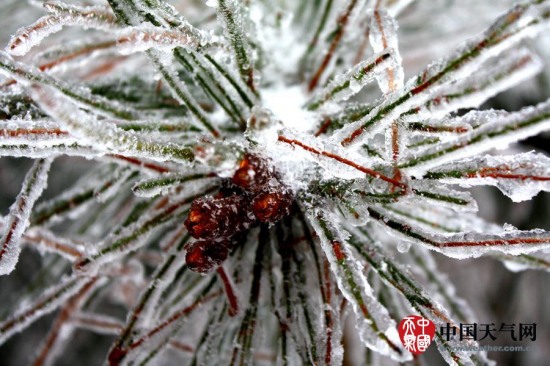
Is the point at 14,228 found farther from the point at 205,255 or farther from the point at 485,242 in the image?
the point at 485,242

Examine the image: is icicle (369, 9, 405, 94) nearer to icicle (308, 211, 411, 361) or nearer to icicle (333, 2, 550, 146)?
icicle (333, 2, 550, 146)

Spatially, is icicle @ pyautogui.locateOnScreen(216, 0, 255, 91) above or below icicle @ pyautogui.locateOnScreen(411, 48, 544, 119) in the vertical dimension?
above

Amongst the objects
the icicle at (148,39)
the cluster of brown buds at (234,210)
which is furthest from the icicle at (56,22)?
the cluster of brown buds at (234,210)

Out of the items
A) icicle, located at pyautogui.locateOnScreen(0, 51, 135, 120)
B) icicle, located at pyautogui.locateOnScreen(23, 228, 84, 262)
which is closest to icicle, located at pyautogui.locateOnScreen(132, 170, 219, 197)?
icicle, located at pyautogui.locateOnScreen(0, 51, 135, 120)

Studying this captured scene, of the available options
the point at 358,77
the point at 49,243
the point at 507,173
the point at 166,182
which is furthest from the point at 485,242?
the point at 49,243

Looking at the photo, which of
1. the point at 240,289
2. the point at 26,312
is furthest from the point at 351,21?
the point at 26,312

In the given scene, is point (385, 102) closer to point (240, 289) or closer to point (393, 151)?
point (393, 151)

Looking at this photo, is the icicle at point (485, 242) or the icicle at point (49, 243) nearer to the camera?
the icicle at point (485, 242)

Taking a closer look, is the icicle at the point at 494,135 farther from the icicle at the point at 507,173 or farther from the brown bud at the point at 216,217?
the brown bud at the point at 216,217
